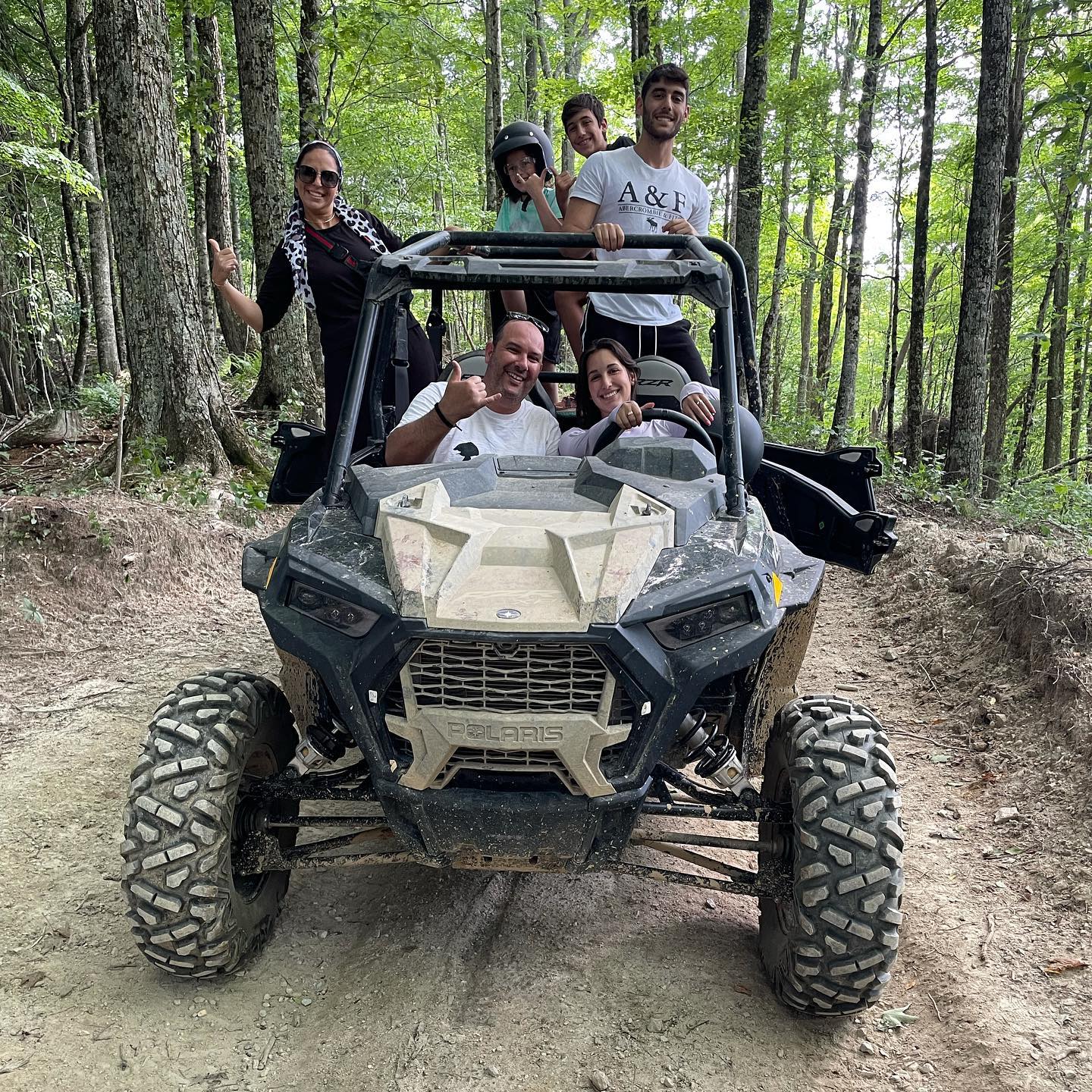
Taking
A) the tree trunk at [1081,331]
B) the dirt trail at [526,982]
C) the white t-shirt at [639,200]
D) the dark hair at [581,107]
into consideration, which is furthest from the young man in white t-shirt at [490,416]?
the tree trunk at [1081,331]

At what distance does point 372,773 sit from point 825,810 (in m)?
1.20

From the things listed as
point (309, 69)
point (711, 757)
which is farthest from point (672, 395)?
point (309, 69)

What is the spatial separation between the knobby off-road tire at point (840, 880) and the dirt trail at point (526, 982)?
203 mm

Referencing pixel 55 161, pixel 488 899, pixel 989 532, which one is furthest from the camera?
pixel 55 161

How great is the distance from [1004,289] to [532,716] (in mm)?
13658

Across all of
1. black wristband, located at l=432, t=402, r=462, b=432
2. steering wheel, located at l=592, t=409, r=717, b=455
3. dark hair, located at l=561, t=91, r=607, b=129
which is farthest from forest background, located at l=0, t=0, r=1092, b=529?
dark hair, located at l=561, t=91, r=607, b=129

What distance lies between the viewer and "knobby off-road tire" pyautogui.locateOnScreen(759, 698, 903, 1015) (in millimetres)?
2330

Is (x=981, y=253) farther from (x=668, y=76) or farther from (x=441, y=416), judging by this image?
(x=441, y=416)

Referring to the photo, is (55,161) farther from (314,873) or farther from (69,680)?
(314,873)

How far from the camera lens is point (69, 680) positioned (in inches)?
184

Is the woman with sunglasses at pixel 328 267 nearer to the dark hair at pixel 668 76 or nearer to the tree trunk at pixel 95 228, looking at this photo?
the dark hair at pixel 668 76

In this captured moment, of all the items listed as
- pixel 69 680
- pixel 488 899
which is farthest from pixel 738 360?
pixel 69 680

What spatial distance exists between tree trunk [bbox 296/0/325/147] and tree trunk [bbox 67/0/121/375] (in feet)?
13.3

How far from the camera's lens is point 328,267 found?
185 inches
